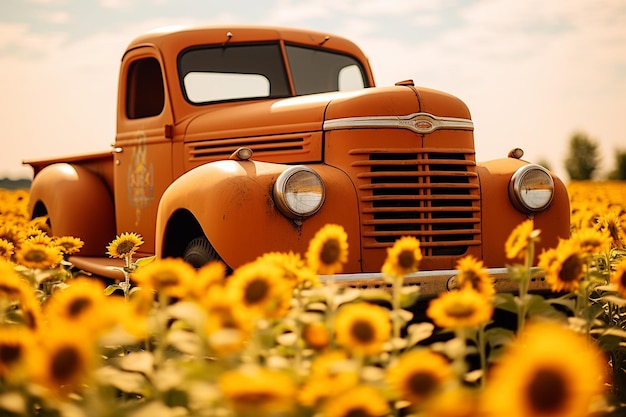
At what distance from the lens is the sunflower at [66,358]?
5.11ft

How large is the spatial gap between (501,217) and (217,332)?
113 inches

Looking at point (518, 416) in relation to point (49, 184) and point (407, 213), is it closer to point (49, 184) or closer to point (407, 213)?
point (407, 213)

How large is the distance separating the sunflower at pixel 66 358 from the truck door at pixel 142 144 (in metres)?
3.73

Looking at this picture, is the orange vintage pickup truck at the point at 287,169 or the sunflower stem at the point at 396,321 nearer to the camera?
the sunflower stem at the point at 396,321

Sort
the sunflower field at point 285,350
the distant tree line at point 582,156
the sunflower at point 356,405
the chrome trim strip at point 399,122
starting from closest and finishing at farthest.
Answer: the sunflower field at point 285,350
the sunflower at point 356,405
the chrome trim strip at point 399,122
the distant tree line at point 582,156

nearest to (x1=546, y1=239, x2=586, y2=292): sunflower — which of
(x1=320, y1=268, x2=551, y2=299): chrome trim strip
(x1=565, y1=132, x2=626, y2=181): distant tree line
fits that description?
(x1=320, y1=268, x2=551, y2=299): chrome trim strip

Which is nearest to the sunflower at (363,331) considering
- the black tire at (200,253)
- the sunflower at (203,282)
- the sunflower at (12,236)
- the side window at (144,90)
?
the sunflower at (203,282)

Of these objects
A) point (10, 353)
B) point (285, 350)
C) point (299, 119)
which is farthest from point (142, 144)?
point (10, 353)

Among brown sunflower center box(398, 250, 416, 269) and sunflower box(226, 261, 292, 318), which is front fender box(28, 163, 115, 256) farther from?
sunflower box(226, 261, 292, 318)

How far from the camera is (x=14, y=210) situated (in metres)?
7.64

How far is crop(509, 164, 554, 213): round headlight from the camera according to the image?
429cm

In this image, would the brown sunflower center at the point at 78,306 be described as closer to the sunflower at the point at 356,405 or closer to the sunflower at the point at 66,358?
the sunflower at the point at 66,358

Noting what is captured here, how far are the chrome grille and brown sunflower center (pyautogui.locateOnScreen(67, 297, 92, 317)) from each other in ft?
7.42

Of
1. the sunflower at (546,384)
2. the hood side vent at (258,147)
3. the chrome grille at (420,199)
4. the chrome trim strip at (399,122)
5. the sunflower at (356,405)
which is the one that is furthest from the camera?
the hood side vent at (258,147)
